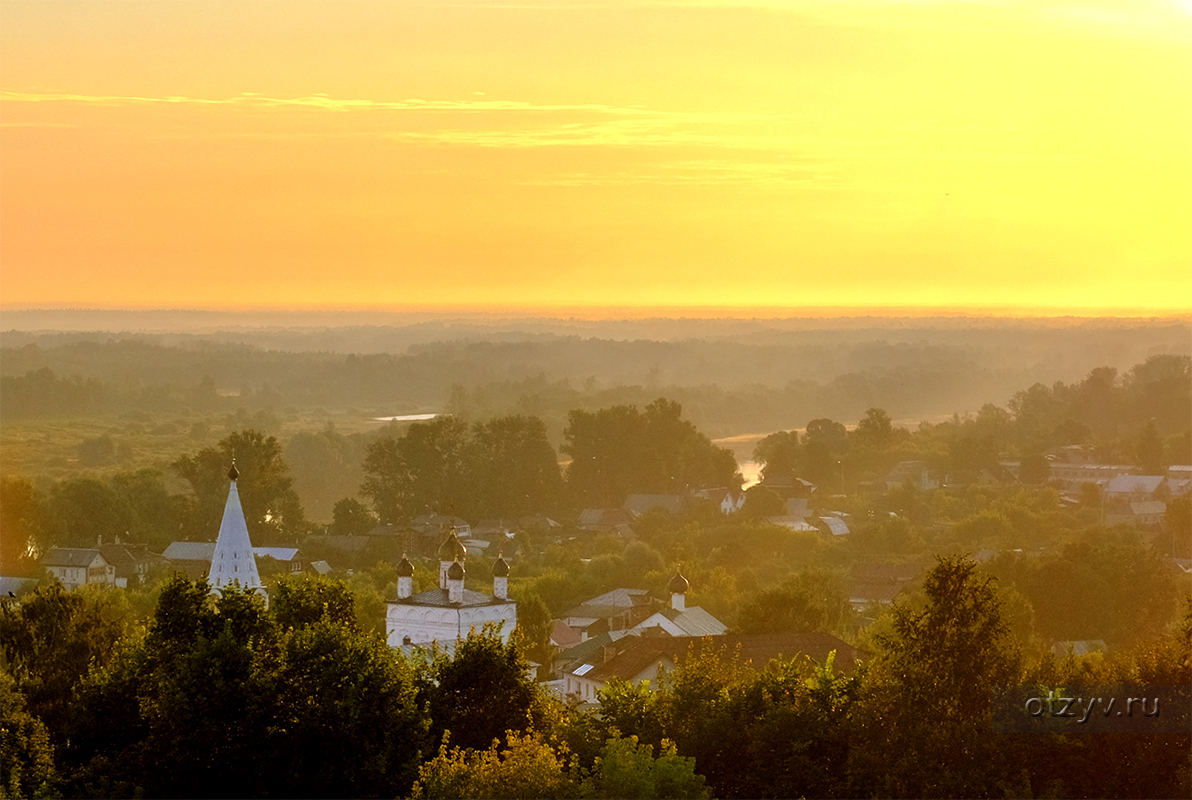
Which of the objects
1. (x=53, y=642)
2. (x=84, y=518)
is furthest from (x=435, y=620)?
(x=84, y=518)

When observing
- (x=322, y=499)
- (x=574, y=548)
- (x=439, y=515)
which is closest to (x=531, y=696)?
(x=574, y=548)

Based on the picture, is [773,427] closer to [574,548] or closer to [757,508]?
[757,508]

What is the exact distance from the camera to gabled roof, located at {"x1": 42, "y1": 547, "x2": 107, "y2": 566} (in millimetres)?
55781

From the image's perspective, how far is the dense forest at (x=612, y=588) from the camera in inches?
705

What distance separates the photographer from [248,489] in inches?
2532

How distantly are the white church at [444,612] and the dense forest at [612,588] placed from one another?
0.73 m

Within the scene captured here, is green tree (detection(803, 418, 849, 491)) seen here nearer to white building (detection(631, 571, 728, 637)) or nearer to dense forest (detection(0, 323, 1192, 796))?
dense forest (detection(0, 323, 1192, 796))

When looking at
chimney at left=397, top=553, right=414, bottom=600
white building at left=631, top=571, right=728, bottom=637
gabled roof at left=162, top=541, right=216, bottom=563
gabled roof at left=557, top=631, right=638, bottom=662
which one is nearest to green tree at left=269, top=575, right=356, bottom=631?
chimney at left=397, top=553, right=414, bottom=600

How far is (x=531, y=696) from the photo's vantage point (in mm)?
20859

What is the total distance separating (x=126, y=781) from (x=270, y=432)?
112 metres

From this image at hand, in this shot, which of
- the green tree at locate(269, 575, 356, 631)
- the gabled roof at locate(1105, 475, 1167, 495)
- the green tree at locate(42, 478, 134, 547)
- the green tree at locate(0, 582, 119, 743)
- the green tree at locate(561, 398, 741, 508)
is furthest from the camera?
the gabled roof at locate(1105, 475, 1167, 495)

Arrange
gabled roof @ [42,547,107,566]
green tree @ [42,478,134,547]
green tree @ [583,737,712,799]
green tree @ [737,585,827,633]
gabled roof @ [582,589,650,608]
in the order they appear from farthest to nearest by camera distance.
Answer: green tree @ [42,478,134,547] < gabled roof @ [42,547,107,566] < gabled roof @ [582,589,650,608] < green tree @ [737,585,827,633] < green tree @ [583,737,712,799]

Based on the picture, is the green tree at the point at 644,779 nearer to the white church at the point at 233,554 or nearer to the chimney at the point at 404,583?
the chimney at the point at 404,583

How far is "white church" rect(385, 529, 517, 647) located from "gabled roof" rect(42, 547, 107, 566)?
93.7 feet
